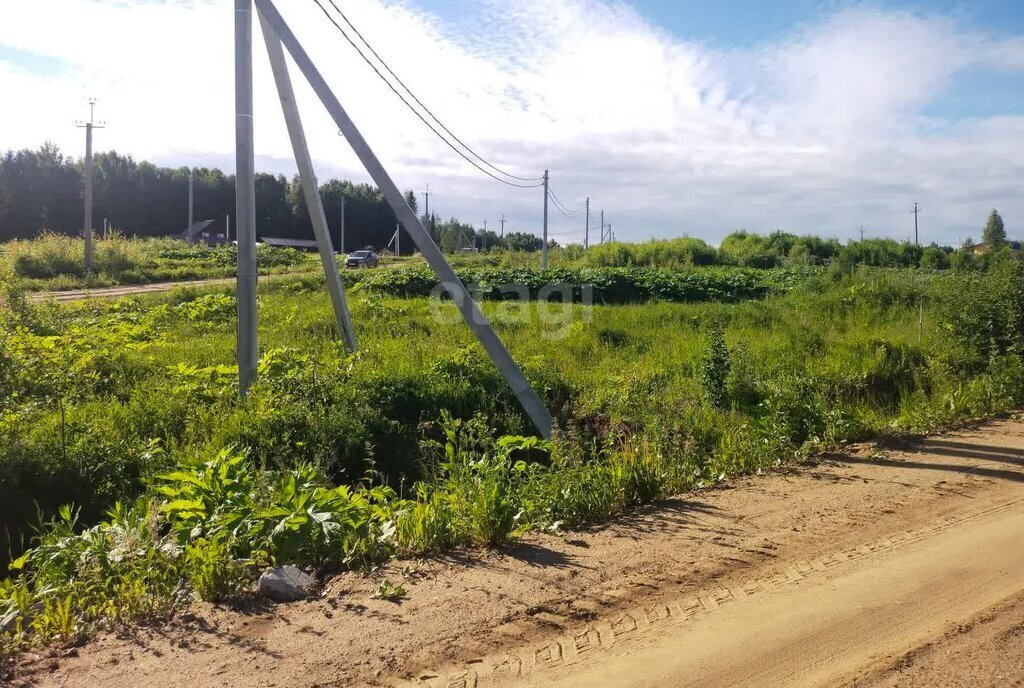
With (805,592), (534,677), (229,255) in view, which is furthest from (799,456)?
(229,255)

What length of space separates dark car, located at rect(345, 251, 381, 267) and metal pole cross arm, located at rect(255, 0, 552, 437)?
117 ft

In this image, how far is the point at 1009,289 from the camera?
13062 mm

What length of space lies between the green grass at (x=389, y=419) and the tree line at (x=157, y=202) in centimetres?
4622

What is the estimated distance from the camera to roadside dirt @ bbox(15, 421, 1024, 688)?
362cm

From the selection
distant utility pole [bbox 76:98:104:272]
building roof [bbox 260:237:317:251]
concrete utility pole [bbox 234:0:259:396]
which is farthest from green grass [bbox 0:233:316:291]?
building roof [bbox 260:237:317:251]

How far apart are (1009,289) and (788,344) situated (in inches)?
154

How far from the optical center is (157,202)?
250 ft

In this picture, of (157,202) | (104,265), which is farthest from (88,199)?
(157,202)

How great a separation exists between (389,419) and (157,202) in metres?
74.7

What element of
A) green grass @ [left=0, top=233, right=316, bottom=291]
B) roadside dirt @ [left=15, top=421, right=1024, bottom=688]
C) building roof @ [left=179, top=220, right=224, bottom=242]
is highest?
Result: building roof @ [left=179, top=220, right=224, bottom=242]

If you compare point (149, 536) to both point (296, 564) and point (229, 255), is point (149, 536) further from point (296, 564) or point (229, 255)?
point (229, 255)

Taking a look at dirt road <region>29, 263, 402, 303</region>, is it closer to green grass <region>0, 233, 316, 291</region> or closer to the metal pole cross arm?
green grass <region>0, 233, 316, 291</region>

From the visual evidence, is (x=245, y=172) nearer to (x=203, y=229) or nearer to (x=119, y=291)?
(x=119, y=291)

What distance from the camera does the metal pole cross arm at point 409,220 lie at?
375 inches
